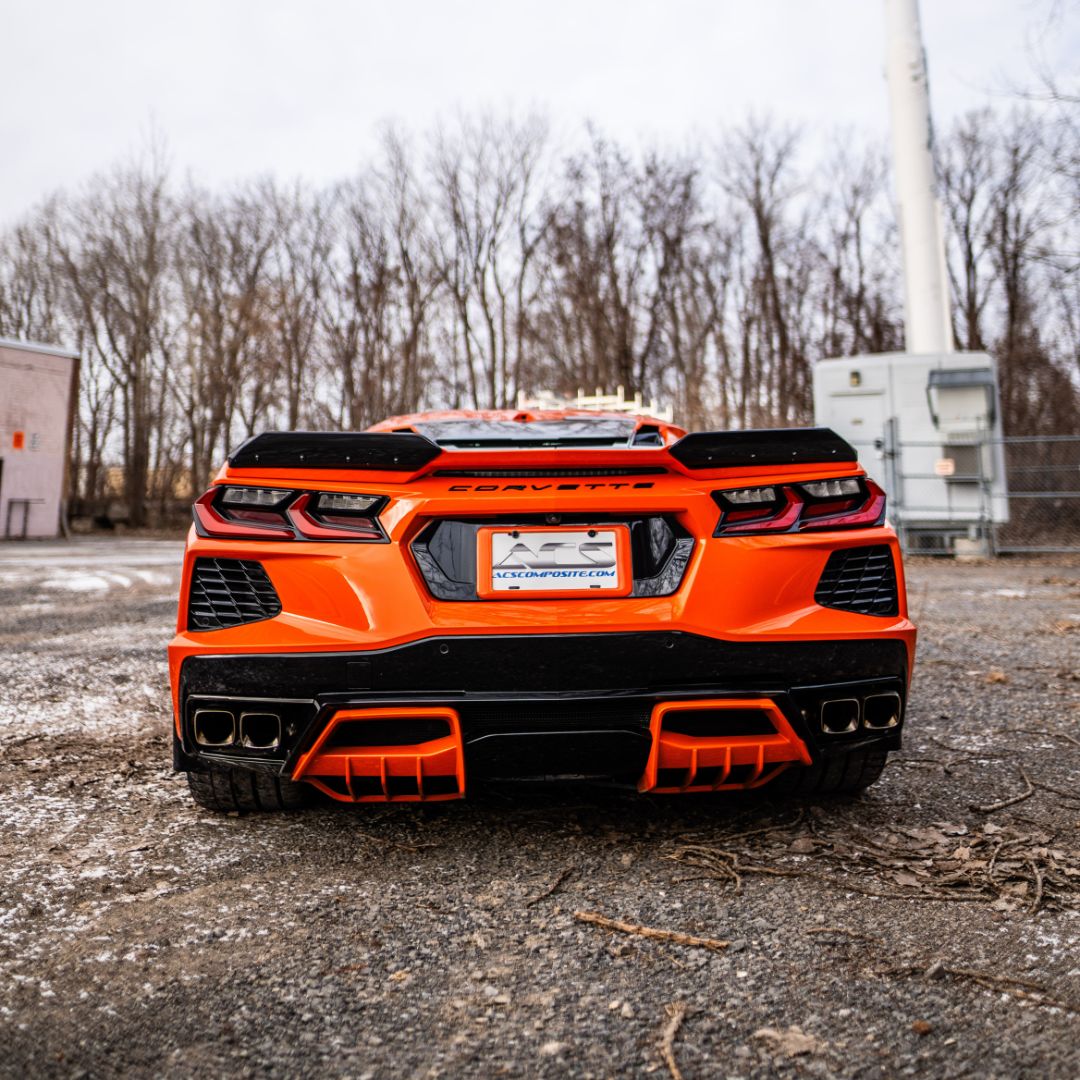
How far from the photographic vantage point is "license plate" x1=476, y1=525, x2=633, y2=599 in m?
2.46

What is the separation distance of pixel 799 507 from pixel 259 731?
5.16ft

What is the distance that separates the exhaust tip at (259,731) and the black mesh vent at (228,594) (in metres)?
0.25

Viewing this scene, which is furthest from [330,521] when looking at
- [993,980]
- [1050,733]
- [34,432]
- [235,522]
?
[34,432]

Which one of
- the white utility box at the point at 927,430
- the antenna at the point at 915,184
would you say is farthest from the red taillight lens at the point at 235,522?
the antenna at the point at 915,184

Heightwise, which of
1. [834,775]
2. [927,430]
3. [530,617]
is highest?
[927,430]

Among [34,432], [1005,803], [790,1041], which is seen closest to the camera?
[790,1041]

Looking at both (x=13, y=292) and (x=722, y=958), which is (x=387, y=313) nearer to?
(x=13, y=292)

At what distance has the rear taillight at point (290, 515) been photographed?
8.20 ft

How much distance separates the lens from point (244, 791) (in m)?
2.86

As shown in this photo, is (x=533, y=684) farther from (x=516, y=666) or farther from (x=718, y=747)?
(x=718, y=747)

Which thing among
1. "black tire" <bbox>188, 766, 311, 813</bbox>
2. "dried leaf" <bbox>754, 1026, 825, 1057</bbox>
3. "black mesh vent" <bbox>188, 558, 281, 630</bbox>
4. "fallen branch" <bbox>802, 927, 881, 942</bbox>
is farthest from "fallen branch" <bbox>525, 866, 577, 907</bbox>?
"black mesh vent" <bbox>188, 558, 281, 630</bbox>

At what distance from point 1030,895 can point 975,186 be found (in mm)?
31624

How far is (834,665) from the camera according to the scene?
8.25ft

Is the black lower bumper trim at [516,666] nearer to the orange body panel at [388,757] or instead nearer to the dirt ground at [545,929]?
the orange body panel at [388,757]
